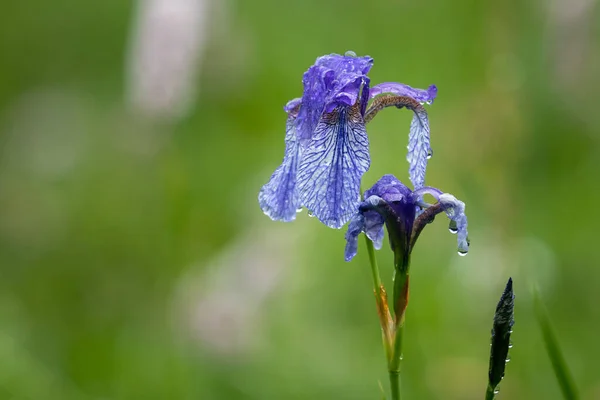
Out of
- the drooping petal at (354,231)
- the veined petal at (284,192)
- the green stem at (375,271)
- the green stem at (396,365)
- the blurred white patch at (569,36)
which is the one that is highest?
the blurred white patch at (569,36)

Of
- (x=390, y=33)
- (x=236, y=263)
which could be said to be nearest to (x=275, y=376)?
(x=236, y=263)

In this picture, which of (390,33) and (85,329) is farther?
(390,33)

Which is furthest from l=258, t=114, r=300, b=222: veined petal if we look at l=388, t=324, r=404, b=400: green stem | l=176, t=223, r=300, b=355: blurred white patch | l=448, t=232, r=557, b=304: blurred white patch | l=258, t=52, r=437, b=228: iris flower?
l=176, t=223, r=300, b=355: blurred white patch

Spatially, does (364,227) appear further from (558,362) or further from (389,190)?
(558,362)

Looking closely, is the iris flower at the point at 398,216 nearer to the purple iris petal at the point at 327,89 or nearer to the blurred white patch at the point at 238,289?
the purple iris petal at the point at 327,89

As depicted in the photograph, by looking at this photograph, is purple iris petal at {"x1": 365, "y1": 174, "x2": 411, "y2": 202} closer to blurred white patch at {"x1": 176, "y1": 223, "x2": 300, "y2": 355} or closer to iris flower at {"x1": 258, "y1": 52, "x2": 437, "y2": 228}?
iris flower at {"x1": 258, "y1": 52, "x2": 437, "y2": 228}

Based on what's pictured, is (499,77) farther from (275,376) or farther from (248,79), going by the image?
(248,79)

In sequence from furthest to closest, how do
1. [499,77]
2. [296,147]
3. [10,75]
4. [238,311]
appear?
1. [10,75]
2. [238,311]
3. [499,77]
4. [296,147]

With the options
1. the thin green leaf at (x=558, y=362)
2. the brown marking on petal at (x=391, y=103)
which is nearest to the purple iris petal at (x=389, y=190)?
the brown marking on petal at (x=391, y=103)
